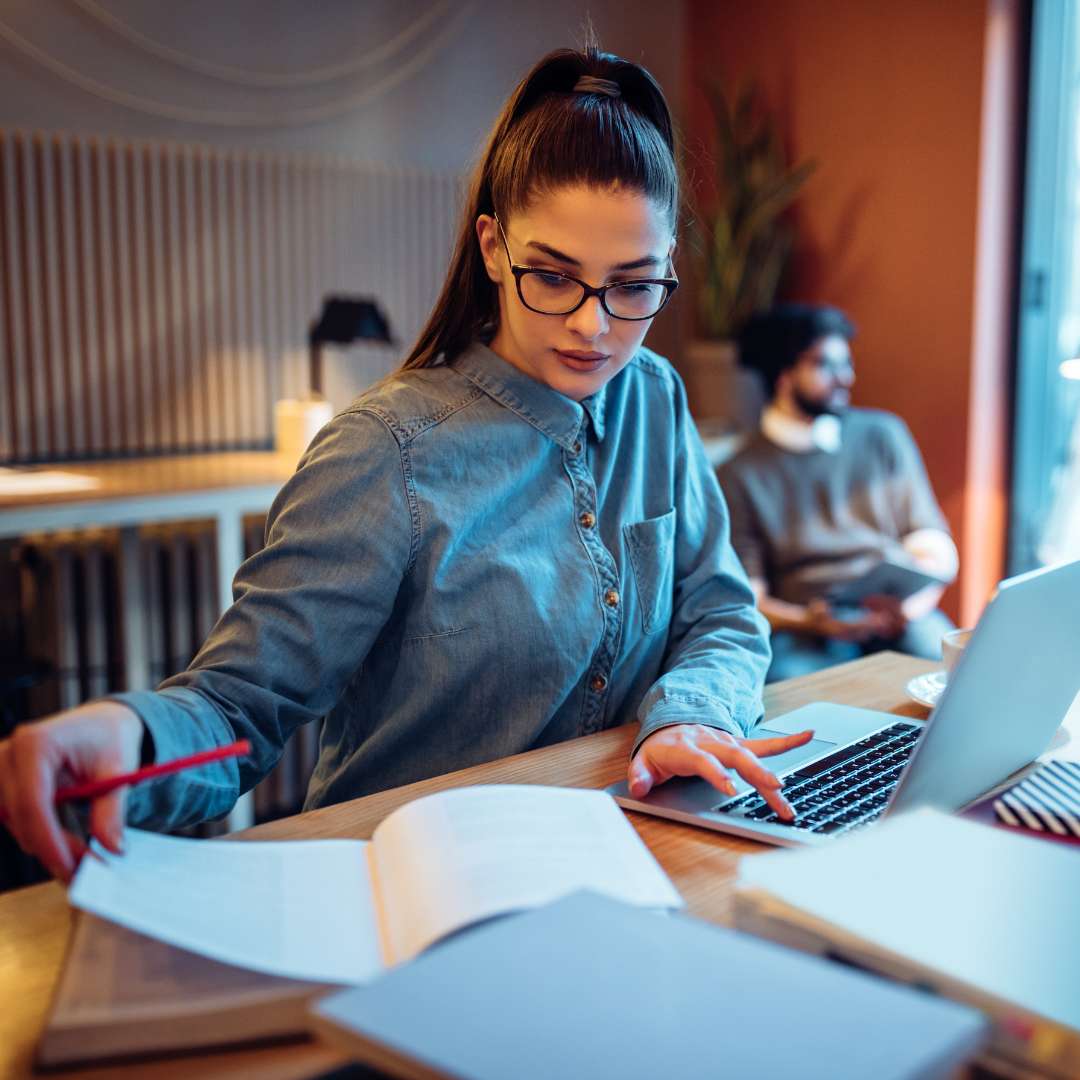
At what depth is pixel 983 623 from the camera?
2.70 feet

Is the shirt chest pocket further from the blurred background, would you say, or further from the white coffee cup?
the blurred background

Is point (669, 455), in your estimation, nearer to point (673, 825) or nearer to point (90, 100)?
point (673, 825)

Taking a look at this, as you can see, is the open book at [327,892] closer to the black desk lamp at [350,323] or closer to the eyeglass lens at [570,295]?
the eyeglass lens at [570,295]

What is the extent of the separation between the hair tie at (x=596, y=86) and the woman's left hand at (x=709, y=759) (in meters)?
0.65

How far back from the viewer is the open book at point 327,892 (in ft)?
2.17

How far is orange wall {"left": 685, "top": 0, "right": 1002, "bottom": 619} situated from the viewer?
11.9 ft

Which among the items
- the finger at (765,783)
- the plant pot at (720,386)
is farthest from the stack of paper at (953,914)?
the plant pot at (720,386)

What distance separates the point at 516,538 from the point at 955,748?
1.66ft

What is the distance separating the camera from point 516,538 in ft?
4.08

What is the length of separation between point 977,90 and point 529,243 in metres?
2.91

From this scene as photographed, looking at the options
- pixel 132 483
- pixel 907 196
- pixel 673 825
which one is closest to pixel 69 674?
pixel 132 483

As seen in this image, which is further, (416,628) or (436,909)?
(416,628)

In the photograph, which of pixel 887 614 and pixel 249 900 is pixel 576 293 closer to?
pixel 249 900

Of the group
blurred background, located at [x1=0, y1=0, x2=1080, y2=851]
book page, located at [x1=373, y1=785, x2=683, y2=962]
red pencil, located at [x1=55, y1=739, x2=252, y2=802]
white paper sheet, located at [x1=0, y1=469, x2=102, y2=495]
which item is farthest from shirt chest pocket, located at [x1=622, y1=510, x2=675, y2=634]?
white paper sheet, located at [x1=0, y1=469, x2=102, y2=495]
